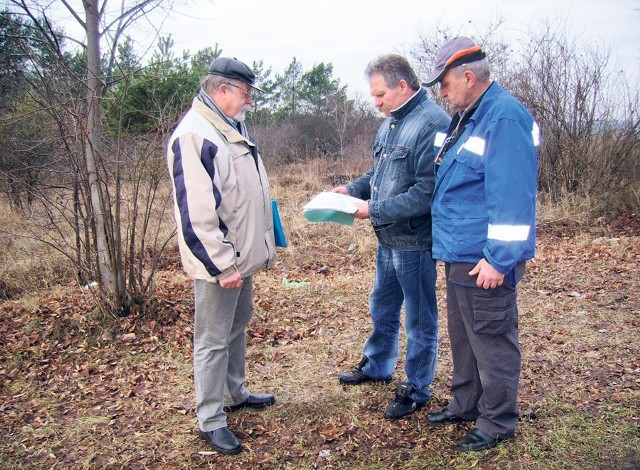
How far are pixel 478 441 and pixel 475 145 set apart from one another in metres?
1.60

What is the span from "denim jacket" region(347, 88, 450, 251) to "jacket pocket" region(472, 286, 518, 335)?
1.73 feet

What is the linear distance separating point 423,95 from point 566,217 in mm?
7680

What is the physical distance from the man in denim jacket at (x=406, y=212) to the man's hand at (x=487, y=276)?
1.74 feet

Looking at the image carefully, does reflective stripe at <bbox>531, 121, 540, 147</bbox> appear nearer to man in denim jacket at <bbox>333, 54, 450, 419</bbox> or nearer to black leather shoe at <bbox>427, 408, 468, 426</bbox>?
man in denim jacket at <bbox>333, 54, 450, 419</bbox>

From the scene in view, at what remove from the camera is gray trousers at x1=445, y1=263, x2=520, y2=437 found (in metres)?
2.83

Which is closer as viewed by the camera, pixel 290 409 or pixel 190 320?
pixel 290 409

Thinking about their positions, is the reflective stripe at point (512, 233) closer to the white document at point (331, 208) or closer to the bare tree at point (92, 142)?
the white document at point (331, 208)

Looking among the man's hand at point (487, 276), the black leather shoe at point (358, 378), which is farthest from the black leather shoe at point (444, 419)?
the man's hand at point (487, 276)

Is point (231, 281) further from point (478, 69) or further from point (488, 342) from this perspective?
point (478, 69)

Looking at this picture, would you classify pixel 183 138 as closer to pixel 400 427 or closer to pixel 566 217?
pixel 400 427

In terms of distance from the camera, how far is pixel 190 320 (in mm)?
4977

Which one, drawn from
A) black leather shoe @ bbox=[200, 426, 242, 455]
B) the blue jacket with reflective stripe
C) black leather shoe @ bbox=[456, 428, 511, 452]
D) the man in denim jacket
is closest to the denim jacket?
the man in denim jacket

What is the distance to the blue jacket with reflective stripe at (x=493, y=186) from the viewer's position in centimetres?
261

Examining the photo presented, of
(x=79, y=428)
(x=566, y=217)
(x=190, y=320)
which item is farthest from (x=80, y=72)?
(x=566, y=217)
